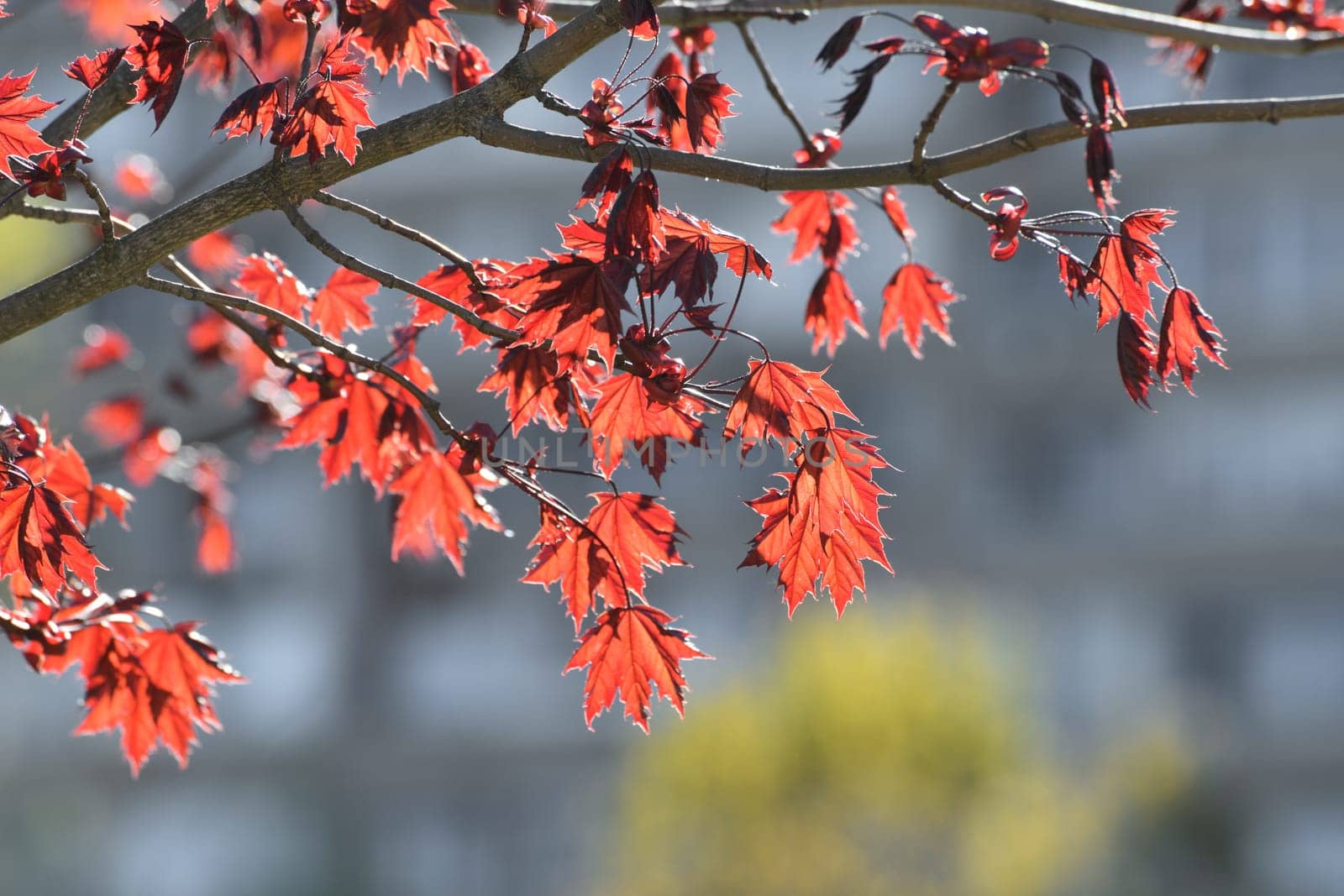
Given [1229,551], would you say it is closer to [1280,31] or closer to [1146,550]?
[1146,550]

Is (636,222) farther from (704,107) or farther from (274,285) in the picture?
(274,285)

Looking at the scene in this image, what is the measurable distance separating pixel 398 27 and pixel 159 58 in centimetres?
36

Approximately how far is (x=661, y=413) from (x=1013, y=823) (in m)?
10.2

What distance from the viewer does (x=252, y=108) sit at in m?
1.84

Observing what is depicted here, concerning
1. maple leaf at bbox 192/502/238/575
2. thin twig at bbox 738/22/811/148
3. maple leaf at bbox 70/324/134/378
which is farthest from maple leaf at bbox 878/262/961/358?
maple leaf at bbox 70/324/134/378

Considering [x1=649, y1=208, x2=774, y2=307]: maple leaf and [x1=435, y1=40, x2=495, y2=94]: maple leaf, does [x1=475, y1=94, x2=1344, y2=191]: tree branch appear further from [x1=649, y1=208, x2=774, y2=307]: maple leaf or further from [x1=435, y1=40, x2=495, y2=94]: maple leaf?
[x1=435, y1=40, x2=495, y2=94]: maple leaf

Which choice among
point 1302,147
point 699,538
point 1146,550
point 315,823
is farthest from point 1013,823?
point 315,823

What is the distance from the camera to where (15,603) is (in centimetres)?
227

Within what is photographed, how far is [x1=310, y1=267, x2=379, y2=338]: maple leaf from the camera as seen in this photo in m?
2.63

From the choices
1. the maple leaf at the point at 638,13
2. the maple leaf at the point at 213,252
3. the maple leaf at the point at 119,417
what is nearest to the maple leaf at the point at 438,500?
the maple leaf at the point at 638,13

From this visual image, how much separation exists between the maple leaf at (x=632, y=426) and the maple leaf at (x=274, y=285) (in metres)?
0.83

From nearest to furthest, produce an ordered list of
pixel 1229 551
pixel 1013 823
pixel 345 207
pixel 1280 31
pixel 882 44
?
pixel 882 44 → pixel 345 207 → pixel 1280 31 → pixel 1013 823 → pixel 1229 551

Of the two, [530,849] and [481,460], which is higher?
[530,849]

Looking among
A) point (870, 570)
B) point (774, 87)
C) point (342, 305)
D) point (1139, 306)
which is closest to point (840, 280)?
point (774, 87)
